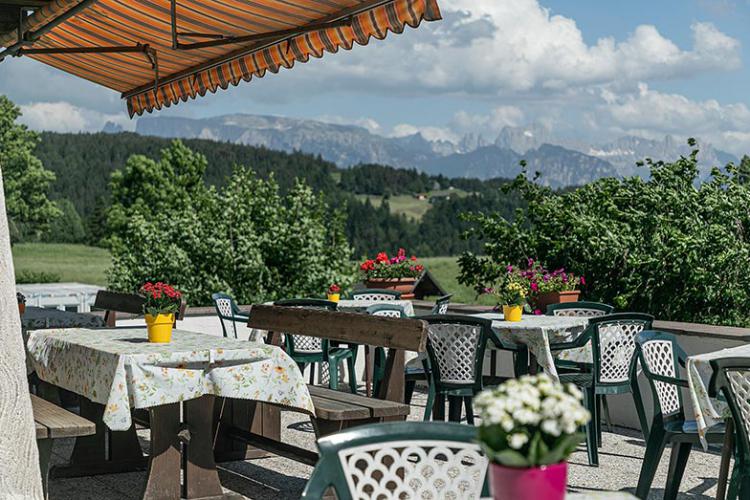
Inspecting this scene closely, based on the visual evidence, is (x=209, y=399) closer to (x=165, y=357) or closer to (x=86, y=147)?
(x=165, y=357)

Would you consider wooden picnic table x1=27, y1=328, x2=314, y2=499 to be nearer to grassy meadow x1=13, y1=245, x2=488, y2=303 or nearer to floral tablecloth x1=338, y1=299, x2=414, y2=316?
floral tablecloth x1=338, y1=299, x2=414, y2=316

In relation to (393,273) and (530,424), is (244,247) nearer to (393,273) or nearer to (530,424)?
(393,273)

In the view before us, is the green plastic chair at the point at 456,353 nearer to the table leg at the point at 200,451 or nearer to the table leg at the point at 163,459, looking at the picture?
the table leg at the point at 200,451

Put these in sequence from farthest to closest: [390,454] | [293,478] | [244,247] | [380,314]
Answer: [244,247]
[380,314]
[293,478]
[390,454]

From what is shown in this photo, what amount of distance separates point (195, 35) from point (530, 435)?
15.1 feet

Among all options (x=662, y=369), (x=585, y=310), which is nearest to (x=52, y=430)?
(x=662, y=369)

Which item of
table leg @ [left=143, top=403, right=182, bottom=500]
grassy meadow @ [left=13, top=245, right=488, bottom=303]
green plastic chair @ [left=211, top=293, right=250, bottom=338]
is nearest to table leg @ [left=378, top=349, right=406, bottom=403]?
table leg @ [left=143, top=403, right=182, bottom=500]

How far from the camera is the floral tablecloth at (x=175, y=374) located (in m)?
4.73

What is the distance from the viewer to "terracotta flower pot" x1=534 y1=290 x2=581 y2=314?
8.59 metres

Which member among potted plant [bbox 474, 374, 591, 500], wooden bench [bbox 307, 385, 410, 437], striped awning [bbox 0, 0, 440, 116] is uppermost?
striped awning [bbox 0, 0, 440, 116]

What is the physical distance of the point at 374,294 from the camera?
31.4ft

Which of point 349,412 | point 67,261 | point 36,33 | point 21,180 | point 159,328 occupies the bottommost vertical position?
point 67,261

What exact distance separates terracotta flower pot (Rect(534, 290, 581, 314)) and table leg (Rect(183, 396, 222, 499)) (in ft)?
13.1

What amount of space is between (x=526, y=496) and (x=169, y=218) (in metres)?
20.7
